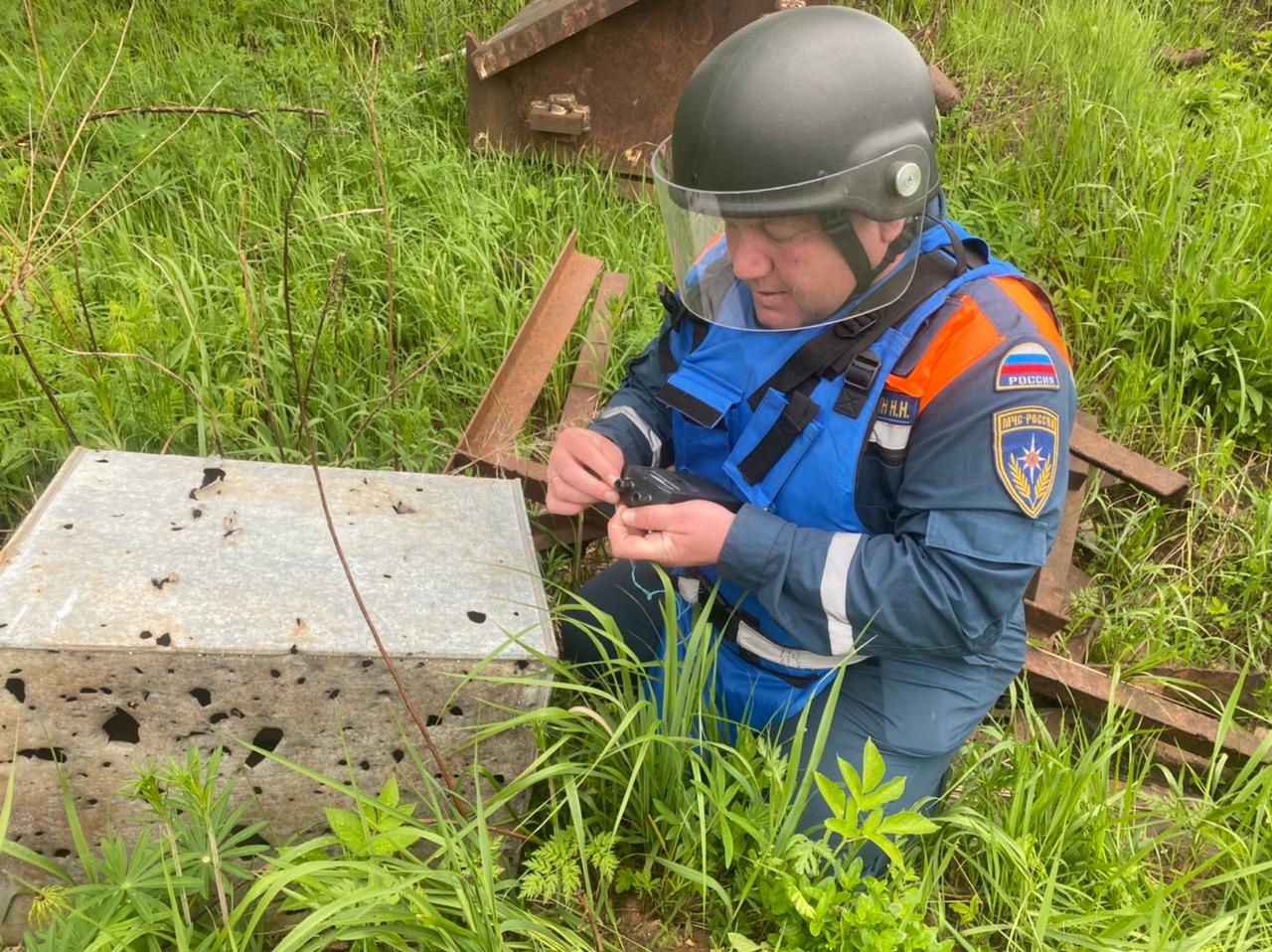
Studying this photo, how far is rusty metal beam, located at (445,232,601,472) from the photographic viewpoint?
254cm

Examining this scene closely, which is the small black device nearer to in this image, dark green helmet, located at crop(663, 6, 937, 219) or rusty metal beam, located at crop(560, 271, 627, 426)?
dark green helmet, located at crop(663, 6, 937, 219)

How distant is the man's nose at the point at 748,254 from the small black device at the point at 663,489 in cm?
41

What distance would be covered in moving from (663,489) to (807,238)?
0.53 meters

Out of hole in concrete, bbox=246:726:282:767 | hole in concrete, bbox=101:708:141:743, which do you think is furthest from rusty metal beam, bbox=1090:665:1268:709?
hole in concrete, bbox=101:708:141:743

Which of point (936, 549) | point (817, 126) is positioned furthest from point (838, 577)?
point (817, 126)

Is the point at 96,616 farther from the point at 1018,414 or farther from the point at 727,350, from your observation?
the point at 1018,414

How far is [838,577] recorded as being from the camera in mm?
1673

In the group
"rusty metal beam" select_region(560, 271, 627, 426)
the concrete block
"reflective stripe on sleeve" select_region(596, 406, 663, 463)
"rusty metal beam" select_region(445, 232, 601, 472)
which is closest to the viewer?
the concrete block

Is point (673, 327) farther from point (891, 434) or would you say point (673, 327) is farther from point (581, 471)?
point (891, 434)

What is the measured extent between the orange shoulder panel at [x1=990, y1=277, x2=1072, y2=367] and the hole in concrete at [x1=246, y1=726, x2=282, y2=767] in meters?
1.49

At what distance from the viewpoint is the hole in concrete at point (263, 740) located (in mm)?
1598

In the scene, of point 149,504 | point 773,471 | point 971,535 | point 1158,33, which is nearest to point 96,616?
point 149,504

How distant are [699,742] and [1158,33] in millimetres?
4622

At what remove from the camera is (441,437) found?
2.79m
